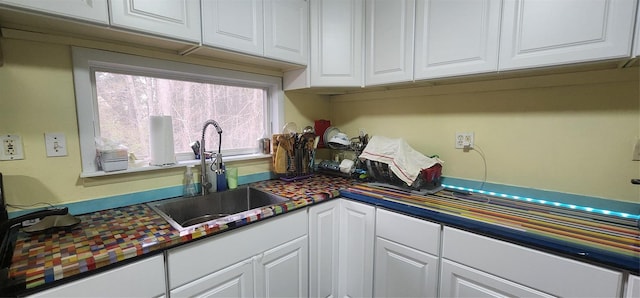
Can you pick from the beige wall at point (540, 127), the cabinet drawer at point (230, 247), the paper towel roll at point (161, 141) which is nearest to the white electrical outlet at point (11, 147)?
the paper towel roll at point (161, 141)

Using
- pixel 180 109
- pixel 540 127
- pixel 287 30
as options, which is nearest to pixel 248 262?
pixel 180 109

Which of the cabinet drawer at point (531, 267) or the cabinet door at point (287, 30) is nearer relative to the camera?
the cabinet drawer at point (531, 267)

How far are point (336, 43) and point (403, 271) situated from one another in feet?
4.74

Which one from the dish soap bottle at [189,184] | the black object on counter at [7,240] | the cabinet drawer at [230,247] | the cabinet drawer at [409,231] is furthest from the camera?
the dish soap bottle at [189,184]

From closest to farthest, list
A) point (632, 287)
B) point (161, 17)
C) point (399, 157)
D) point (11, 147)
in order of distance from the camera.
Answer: point (632, 287) < point (11, 147) < point (161, 17) < point (399, 157)

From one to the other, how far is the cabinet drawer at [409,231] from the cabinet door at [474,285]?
10 cm

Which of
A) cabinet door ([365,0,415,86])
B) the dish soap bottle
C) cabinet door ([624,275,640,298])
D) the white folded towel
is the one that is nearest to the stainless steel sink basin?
the dish soap bottle

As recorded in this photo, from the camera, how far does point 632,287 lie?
34.1 inches

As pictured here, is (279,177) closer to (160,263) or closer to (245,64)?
(245,64)

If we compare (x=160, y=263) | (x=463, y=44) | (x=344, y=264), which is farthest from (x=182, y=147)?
(x=463, y=44)

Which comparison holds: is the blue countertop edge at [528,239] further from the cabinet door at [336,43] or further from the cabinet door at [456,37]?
the cabinet door at [336,43]

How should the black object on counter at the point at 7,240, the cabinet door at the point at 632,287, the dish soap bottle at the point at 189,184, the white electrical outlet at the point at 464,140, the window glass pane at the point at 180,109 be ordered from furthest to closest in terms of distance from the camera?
the white electrical outlet at the point at 464,140
the dish soap bottle at the point at 189,184
the window glass pane at the point at 180,109
the cabinet door at the point at 632,287
the black object on counter at the point at 7,240

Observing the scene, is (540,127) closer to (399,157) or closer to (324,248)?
(399,157)

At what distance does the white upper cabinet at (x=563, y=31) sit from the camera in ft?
3.41
